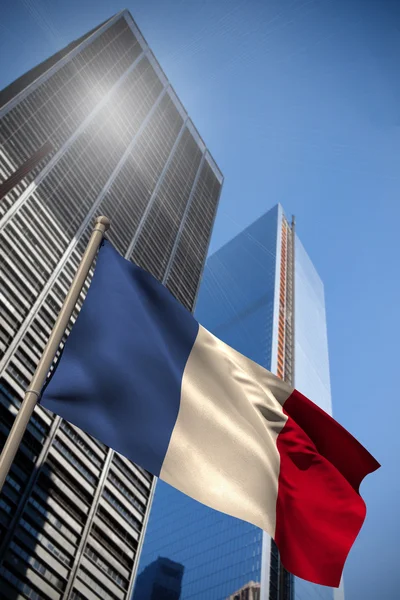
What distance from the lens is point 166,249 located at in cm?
8869

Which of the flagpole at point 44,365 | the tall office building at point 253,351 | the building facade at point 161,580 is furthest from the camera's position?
the building facade at point 161,580

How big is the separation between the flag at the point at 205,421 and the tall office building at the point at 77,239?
2257 centimetres

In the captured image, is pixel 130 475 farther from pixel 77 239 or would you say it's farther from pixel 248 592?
pixel 248 592

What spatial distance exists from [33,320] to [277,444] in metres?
51.5

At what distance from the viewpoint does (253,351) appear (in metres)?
143

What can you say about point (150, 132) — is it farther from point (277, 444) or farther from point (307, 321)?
point (277, 444)

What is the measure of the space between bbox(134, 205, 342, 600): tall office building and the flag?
101221 mm

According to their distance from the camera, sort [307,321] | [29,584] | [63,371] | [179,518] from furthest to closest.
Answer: [307,321] < [179,518] < [29,584] < [63,371]

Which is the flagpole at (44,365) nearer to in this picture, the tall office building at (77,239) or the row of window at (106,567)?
the tall office building at (77,239)

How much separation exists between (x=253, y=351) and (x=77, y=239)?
3245 inches

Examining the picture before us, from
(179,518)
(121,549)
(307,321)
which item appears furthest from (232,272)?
(121,549)

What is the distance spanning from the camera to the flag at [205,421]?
6.96m

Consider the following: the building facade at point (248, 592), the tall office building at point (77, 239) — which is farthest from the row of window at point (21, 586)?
the building facade at point (248, 592)

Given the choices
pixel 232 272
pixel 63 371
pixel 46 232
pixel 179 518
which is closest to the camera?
pixel 63 371
